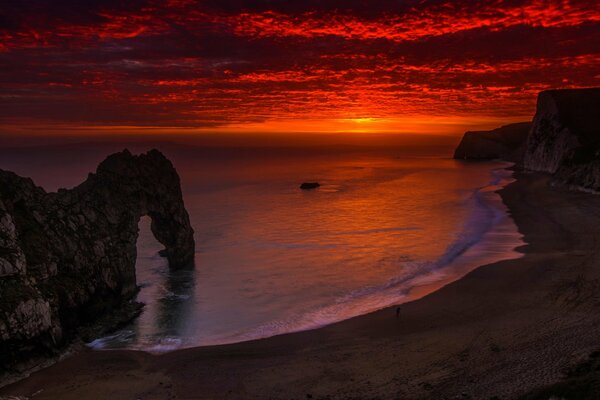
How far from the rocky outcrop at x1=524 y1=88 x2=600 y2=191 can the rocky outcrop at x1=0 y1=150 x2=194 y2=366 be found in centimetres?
6903

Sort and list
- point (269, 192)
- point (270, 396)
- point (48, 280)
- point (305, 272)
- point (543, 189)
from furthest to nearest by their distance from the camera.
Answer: point (269, 192)
point (543, 189)
point (305, 272)
point (48, 280)
point (270, 396)

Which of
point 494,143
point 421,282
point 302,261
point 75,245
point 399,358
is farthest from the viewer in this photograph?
point 494,143

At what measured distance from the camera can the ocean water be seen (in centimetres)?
2952

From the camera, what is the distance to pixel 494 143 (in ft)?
576

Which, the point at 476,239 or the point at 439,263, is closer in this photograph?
the point at 439,263

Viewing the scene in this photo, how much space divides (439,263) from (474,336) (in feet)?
57.9

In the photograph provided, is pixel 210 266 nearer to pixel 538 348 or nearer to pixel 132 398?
pixel 132 398

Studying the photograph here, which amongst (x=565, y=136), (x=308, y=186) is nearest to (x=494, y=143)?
(x=565, y=136)

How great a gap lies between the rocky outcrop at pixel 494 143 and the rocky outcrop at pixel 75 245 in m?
150

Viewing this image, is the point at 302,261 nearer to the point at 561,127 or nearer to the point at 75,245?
the point at 75,245

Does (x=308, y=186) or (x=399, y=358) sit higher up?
(x=399, y=358)

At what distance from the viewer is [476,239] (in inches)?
1917

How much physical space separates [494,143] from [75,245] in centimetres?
17027

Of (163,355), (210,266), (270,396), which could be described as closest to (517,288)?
(270,396)
